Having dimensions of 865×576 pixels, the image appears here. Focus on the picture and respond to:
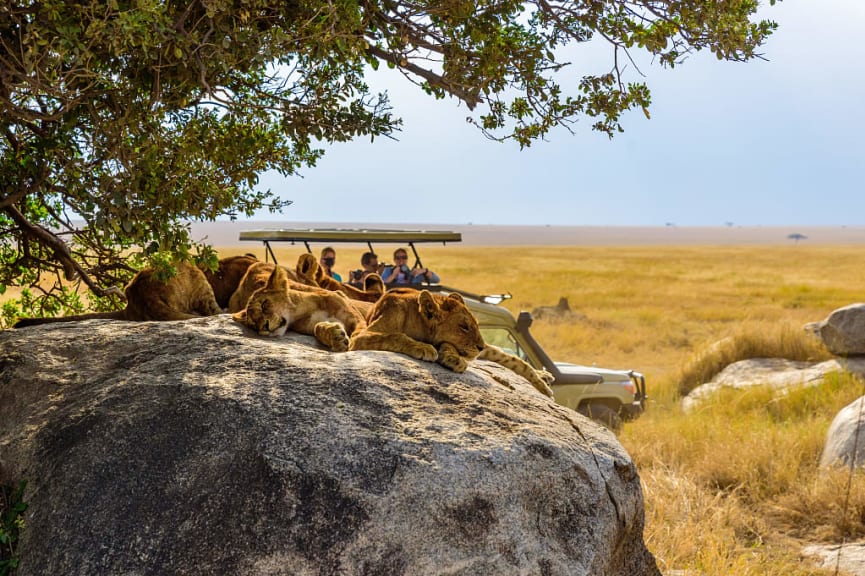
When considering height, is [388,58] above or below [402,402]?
above

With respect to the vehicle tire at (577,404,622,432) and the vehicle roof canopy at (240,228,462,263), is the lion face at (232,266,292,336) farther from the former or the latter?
the vehicle tire at (577,404,622,432)

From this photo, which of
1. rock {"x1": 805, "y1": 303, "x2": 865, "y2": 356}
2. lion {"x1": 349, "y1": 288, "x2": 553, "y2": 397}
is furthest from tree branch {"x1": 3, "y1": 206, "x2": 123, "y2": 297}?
rock {"x1": 805, "y1": 303, "x2": 865, "y2": 356}

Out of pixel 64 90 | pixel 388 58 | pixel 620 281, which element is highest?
pixel 388 58

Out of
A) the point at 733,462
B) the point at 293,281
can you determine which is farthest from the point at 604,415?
the point at 293,281

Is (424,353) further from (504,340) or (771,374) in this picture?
(771,374)

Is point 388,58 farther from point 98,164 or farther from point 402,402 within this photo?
point 402,402

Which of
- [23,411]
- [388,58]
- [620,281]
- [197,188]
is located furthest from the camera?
[620,281]

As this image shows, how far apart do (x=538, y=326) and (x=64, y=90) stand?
24.4 metres

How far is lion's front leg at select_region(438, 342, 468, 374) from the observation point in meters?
5.47

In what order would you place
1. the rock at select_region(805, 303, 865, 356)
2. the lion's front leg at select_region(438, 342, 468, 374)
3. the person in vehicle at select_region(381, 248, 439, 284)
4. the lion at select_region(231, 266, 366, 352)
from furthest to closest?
the rock at select_region(805, 303, 865, 356)
the person in vehicle at select_region(381, 248, 439, 284)
the lion at select_region(231, 266, 366, 352)
the lion's front leg at select_region(438, 342, 468, 374)

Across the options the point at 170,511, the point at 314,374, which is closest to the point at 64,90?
the point at 314,374

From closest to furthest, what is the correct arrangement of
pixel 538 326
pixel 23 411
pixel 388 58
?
pixel 23 411 → pixel 388 58 → pixel 538 326

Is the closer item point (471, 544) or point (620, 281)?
point (471, 544)

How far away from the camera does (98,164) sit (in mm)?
6020
